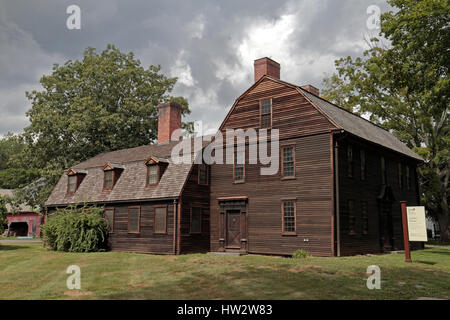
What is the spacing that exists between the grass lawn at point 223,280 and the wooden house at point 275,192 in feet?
13.5

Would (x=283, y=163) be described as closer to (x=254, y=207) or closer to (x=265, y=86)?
(x=254, y=207)

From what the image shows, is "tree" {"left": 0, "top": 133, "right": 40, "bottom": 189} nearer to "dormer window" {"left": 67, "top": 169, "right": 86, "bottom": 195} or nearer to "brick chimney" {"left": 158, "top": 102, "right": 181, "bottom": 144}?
"dormer window" {"left": 67, "top": 169, "right": 86, "bottom": 195}

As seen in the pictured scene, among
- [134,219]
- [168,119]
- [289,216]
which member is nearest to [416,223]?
[289,216]

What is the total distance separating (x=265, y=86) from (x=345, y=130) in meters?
5.68

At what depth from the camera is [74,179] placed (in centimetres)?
3111

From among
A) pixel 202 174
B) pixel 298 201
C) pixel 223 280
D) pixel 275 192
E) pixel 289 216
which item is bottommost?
pixel 223 280

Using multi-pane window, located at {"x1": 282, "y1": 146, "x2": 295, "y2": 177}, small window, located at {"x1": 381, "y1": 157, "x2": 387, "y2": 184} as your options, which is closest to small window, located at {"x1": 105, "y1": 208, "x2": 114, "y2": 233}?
multi-pane window, located at {"x1": 282, "y1": 146, "x2": 295, "y2": 177}

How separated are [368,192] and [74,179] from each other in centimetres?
2058

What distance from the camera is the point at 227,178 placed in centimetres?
2511

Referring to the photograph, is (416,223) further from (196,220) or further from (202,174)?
(202,174)

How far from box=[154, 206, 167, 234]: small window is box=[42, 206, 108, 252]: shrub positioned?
4035 millimetres

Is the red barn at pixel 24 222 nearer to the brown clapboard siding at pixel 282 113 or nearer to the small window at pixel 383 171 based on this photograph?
the brown clapboard siding at pixel 282 113

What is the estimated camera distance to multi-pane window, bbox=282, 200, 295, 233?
21.6m
